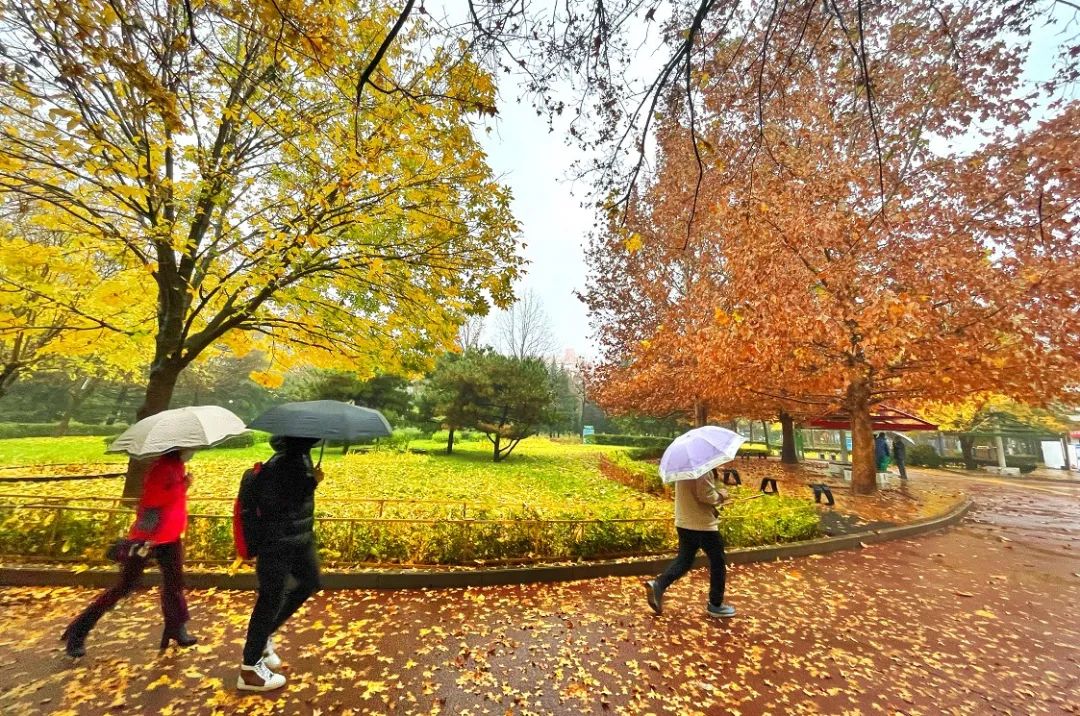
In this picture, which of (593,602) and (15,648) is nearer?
(15,648)

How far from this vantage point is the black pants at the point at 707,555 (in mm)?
4219

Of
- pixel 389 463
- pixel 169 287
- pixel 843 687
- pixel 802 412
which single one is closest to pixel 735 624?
pixel 843 687

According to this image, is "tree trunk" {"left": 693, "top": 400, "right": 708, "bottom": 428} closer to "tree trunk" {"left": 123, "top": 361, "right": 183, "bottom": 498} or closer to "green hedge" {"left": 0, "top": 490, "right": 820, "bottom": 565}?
"green hedge" {"left": 0, "top": 490, "right": 820, "bottom": 565}

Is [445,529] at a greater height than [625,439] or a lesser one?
lesser

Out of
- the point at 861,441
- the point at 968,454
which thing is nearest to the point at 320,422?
the point at 861,441

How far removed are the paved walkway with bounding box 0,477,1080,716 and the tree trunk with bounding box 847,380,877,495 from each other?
595 centimetres

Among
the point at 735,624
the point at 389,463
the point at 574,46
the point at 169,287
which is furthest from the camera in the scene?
the point at 389,463

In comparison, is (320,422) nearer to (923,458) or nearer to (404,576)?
(404,576)

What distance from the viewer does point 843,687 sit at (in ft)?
10.5

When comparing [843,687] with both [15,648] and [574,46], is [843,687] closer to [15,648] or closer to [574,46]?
[574,46]

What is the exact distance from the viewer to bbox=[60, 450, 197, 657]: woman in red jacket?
321cm

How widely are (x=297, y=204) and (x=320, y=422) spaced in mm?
4423

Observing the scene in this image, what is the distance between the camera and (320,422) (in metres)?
3.04

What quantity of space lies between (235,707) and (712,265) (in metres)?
16.4
